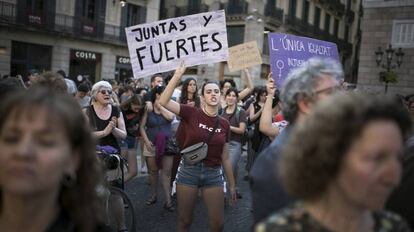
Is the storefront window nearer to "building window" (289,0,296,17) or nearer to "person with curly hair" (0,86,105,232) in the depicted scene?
"building window" (289,0,296,17)

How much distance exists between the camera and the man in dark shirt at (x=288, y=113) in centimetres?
205

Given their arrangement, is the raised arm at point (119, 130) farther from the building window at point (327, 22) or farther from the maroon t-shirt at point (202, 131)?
the building window at point (327, 22)

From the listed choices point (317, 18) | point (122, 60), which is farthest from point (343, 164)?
point (317, 18)

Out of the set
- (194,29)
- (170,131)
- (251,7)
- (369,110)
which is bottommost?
(170,131)

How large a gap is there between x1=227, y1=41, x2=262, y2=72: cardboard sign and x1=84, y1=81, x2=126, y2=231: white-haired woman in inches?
117

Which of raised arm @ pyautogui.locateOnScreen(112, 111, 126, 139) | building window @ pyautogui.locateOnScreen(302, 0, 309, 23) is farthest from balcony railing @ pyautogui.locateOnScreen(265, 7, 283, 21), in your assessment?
raised arm @ pyautogui.locateOnScreen(112, 111, 126, 139)

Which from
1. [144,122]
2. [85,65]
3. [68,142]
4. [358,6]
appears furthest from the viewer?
[358,6]

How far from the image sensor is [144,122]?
21.9ft

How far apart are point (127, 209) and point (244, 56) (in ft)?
11.9

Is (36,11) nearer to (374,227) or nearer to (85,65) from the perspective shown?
(85,65)

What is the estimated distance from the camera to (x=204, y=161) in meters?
4.32

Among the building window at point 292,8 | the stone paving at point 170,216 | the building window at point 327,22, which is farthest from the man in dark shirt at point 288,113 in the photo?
the building window at point 327,22

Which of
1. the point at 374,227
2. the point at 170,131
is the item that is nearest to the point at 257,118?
the point at 170,131

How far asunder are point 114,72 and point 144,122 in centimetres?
2460
